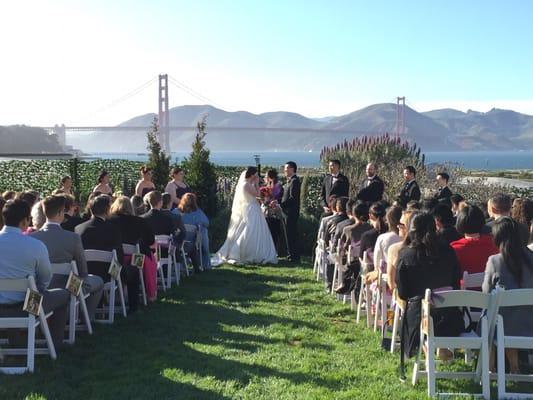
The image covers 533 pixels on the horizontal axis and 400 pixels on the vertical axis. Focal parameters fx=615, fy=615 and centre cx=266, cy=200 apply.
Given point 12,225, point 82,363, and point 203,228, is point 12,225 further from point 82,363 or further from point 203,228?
point 203,228

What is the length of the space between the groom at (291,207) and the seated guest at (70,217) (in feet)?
14.2

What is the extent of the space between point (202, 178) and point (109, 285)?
22.9ft

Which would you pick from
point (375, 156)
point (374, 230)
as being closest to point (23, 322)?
point (374, 230)

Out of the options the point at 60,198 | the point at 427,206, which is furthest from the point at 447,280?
the point at 60,198

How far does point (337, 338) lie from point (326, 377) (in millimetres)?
1261

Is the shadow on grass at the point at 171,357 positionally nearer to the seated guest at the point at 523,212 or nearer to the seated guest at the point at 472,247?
the seated guest at the point at 472,247

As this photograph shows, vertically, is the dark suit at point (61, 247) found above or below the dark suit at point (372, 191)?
below

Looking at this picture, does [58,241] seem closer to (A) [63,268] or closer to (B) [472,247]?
(A) [63,268]

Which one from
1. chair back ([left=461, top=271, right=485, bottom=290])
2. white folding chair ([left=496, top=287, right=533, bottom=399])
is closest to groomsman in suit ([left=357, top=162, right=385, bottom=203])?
chair back ([left=461, top=271, right=485, bottom=290])

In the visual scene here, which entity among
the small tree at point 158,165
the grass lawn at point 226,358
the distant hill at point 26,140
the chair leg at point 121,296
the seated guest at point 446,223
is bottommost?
the grass lawn at point 226,358

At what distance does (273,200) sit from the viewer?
37.8 ft

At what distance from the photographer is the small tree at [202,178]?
1359 centimetres

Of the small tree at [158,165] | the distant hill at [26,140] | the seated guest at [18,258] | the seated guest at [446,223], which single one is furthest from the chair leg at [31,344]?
the distant hill at [26,140]

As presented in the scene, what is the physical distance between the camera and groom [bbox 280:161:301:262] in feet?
36.3
